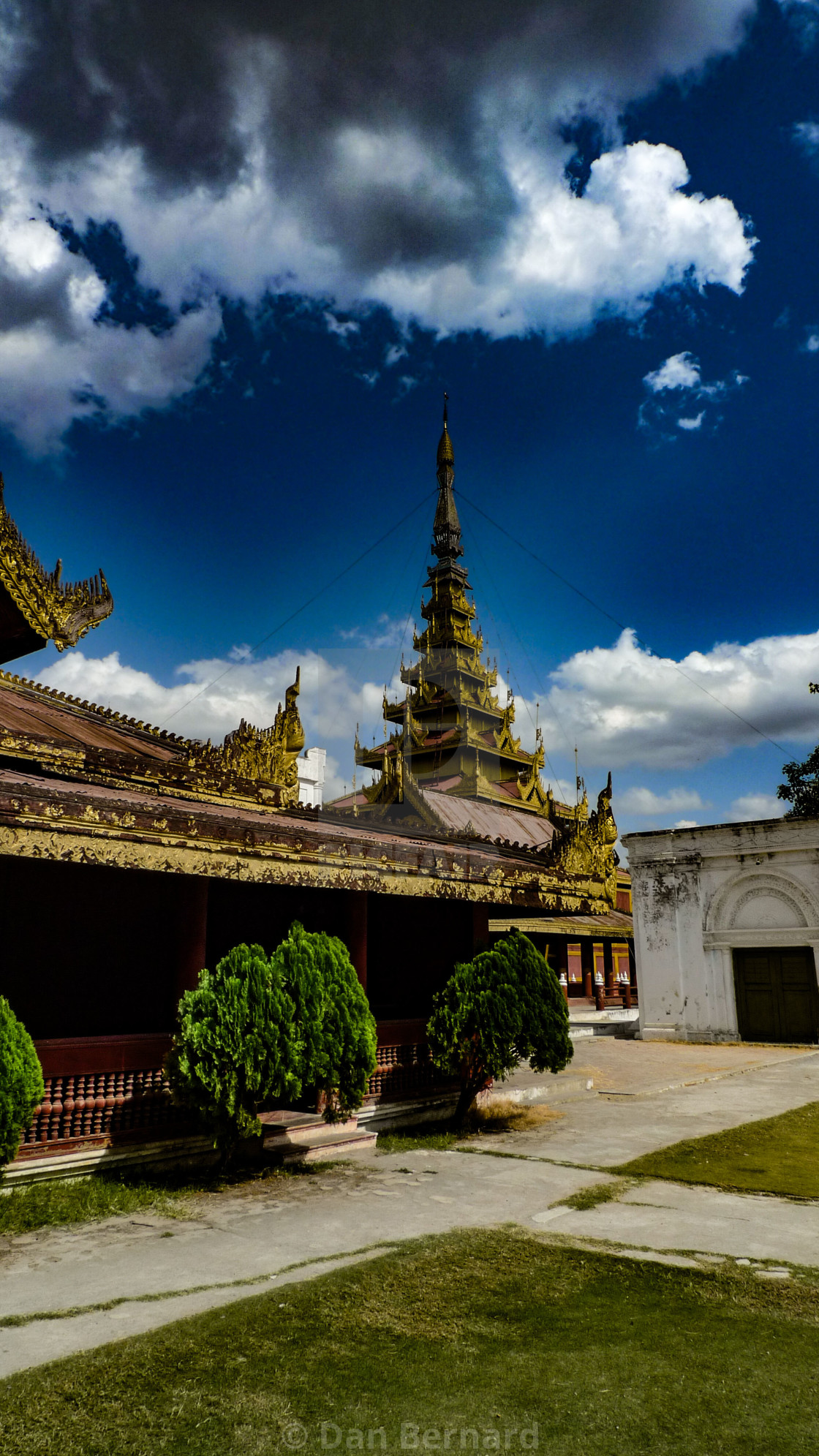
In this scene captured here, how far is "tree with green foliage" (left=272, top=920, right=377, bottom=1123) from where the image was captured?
25.6ft

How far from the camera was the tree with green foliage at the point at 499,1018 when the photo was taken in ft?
32.5

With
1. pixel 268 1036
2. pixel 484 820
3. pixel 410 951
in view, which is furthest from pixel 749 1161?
pixel 484 820

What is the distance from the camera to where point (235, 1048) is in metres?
7.30

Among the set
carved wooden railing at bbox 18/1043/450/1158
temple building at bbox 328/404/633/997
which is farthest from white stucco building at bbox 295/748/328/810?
carved wooden railing at bbox 18/1043/450/1158

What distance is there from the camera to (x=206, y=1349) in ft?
14.1

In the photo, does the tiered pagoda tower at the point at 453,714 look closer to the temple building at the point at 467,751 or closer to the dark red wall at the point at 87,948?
the temple building at the point at 467,751

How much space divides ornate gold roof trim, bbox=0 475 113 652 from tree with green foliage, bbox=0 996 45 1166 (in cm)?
347

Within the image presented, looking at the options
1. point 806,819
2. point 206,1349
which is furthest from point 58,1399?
point 806,819

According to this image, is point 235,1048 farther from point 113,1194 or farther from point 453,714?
point 453,714

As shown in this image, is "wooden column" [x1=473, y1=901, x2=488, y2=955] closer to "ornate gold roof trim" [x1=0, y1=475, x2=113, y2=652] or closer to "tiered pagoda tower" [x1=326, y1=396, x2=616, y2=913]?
"ornate gold roof trim" [x1=0, y1=475, x2=113, y2=652]

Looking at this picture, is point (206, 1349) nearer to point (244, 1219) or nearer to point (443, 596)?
point (244, 1219)

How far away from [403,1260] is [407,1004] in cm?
801

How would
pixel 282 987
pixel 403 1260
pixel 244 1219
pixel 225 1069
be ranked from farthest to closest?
pixel 282 987, pixel 225 1069, pixel 244 1219, pixel 403 1260

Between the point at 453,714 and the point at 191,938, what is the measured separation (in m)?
28.8
